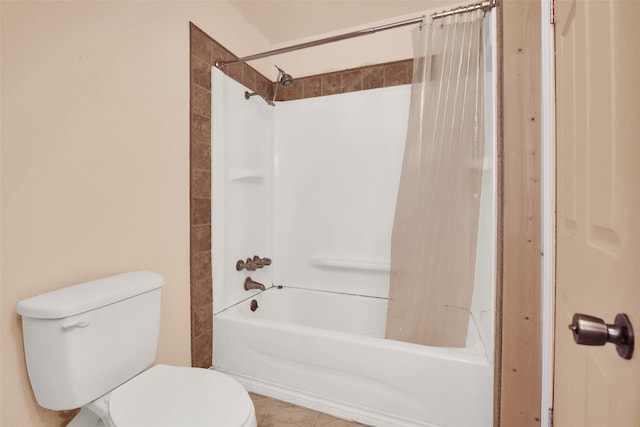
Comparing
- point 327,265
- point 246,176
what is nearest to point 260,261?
point 327,265

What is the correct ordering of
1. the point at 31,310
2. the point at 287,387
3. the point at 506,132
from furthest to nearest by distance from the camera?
the point at 287,387 → the point at 506,132 → the point at 31,310

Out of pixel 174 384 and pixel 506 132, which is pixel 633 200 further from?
pixel 174 384

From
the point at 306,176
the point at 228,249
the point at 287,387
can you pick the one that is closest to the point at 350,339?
the point at 287,387

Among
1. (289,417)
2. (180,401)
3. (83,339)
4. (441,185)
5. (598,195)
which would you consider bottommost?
(289,417)

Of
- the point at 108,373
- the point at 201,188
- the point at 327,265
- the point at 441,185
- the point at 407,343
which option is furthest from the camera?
the point at 327,265

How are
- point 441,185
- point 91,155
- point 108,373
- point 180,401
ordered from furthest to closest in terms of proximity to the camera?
point 441,185 → point 91,155 → point 108,373 → point 180,401

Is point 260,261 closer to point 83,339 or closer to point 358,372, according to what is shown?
point 358,372

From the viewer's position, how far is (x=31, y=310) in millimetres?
898

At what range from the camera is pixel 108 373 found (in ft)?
3.39

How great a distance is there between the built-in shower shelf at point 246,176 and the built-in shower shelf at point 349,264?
0.69 m

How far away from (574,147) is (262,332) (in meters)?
1.47

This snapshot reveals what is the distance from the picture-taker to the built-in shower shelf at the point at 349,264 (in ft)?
6.64

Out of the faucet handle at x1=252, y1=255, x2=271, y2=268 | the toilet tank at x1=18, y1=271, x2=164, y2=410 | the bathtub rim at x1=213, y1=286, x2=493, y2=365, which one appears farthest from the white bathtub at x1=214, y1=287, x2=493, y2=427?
the toilet tank at x1=18, y1=271, x2=164, y2=410

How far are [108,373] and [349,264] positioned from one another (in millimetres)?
1422
